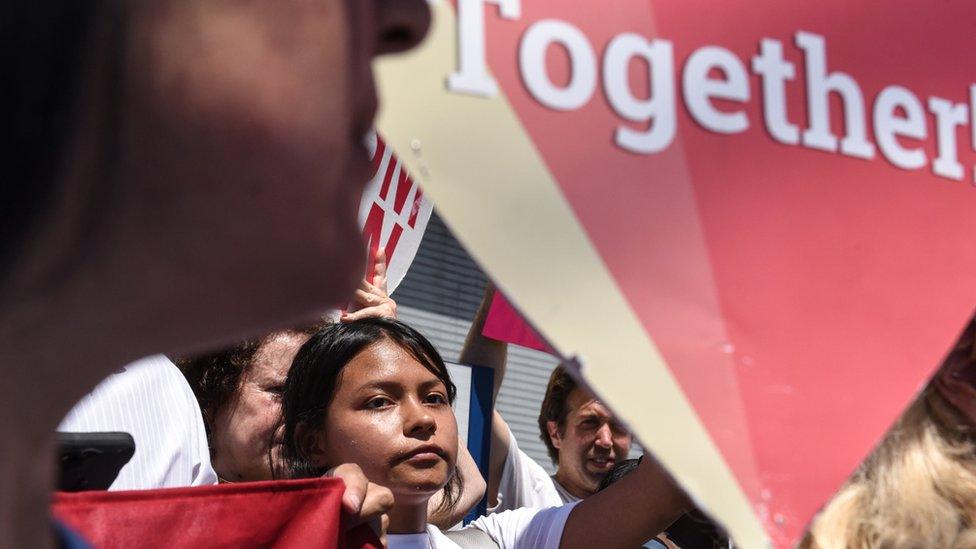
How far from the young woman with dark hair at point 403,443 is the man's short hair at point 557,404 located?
1.40 meters

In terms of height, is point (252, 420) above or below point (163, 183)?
below

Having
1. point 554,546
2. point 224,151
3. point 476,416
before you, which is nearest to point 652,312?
point 224,151

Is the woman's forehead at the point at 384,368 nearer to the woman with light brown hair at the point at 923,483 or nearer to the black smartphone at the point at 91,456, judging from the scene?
the black smartphone at the point at 91,456

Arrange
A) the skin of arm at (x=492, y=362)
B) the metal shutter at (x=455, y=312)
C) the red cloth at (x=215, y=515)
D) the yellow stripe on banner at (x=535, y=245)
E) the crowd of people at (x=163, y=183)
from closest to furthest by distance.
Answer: the crowd of people at (x=163, y=183) < the yellow stripe on banner at (x=535, y=245) < the red cloth at (x=215, y=515) < the skin of arm at (x=492, y=362) < the metal shutter at (x=455, y=312)

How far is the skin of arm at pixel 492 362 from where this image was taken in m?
3.23

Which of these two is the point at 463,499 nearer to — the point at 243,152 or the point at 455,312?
the point at 243,152

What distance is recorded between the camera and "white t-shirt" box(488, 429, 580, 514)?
10.7 feet

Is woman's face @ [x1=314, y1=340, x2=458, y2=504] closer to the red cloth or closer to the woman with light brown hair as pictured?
the red cloth

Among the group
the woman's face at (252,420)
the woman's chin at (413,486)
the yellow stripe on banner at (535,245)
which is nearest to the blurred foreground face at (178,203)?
the yellow stripe on banner at (535,245)

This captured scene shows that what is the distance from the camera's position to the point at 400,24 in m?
0.66

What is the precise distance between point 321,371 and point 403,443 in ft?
0.94

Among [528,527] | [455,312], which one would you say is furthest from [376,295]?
[455,312]

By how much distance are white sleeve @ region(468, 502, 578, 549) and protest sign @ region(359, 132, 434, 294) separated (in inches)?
29.2

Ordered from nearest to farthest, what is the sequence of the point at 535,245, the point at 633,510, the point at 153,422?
1. the point at 535,245
2. the point at 633,510
3. the point at 153,422
